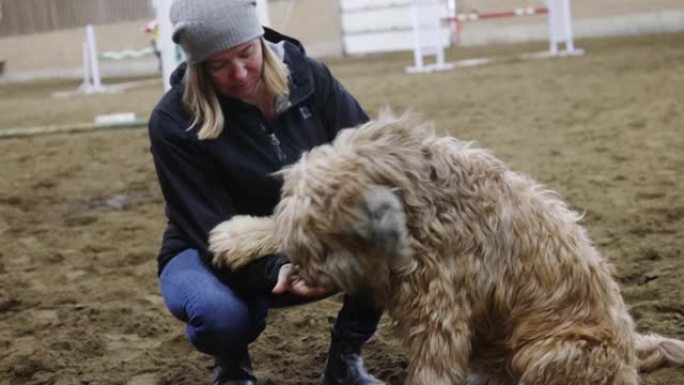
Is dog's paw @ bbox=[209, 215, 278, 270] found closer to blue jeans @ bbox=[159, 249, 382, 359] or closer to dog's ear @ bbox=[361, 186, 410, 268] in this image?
blue jeans @ bbox=[159, 249, 382, 359]

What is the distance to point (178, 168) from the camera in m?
2.88

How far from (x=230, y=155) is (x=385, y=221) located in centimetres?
83

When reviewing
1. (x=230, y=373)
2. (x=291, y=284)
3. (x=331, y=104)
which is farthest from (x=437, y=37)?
(x=291, y=284)

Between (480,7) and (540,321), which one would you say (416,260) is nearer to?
(540,321)

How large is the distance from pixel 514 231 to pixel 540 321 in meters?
0.24

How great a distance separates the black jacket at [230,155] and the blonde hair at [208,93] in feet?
0.14

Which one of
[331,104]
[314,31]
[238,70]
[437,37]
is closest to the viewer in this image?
[238,70]

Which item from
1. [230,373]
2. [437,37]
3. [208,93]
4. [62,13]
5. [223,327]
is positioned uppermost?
[62,13]

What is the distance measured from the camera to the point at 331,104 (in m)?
3.04

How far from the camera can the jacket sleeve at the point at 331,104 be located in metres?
3.02

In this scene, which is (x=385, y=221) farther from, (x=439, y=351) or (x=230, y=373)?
(x=230, y=373)

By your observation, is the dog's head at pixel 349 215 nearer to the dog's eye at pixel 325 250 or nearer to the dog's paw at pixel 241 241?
the dog's eye at pixel 325 250

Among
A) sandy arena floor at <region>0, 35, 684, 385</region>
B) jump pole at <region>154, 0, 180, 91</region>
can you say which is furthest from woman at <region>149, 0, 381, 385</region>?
jump pole at <region>154, 0, 180, 91</region>

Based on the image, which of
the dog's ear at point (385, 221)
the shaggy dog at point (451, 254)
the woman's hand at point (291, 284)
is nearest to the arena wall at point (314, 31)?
the shaggy dog at point (451, 254)
